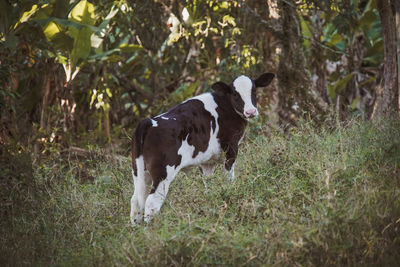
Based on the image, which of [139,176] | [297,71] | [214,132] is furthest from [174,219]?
[297,71]

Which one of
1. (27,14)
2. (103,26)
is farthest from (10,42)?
(103,26)

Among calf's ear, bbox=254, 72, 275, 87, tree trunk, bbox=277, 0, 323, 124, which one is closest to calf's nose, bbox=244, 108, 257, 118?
calf's ear, bbox=254, 72, 275, 87

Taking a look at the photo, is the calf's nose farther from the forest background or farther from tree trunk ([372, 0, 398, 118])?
tree trunk ([372, 0, 398, 118])

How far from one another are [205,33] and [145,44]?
2106 mm

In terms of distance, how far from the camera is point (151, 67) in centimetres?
1432

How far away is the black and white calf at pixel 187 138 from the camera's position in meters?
6.23

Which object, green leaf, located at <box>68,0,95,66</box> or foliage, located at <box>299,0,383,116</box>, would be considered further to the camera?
foliage, located at <box>299,0,383,116</box>

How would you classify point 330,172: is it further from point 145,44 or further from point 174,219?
point 145,44

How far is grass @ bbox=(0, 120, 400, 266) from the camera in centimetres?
486

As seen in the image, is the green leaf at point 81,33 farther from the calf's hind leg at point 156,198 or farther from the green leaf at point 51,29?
the calf's hind leg at point 156,198

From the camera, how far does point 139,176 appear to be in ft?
20.7

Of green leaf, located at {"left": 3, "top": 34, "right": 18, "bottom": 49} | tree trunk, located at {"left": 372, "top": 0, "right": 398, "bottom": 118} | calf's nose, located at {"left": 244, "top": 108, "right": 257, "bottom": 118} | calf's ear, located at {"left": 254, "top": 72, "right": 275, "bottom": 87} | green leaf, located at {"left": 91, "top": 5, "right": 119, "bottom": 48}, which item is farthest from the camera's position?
green leaf, located at {"left": 91, "top": 5, "right": 119, "bottom": 48}

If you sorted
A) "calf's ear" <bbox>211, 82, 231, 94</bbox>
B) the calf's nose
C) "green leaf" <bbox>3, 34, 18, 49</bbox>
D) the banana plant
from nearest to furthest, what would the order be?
1. the calf's nose
2. "calf's ear" <bbox>211, 82, 231, 94</bbox>
3. "green leaf" <bbox>3, 34, 18, 49</bbox>
4. the banana plant

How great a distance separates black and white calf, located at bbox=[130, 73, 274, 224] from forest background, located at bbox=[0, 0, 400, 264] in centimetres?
74
